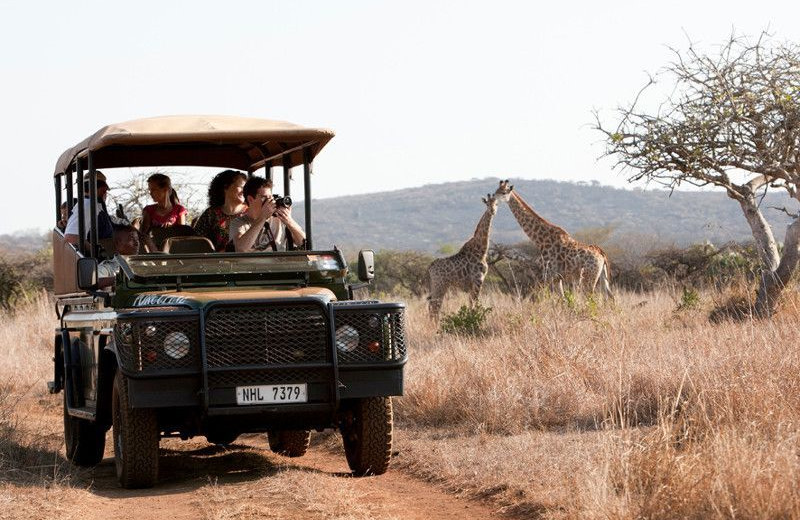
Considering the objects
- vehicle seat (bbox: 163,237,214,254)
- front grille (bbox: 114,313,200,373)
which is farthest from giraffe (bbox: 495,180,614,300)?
front grille (bbox: 114,313,200,373)

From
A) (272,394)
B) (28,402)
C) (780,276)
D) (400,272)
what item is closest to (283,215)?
(272,394)

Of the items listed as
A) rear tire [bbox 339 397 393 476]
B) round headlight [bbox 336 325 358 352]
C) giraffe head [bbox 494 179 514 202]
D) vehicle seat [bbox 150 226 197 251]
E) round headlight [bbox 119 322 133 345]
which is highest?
giraffe head [bbox 494 179 514 202]

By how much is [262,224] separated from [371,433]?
1995 millimetres

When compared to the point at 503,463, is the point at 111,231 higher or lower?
higher

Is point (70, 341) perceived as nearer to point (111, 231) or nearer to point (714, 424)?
point (111, 231)

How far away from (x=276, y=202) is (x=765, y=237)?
24.3 ft

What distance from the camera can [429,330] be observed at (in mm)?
16750

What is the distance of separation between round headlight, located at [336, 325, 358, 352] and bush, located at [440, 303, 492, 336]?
716 cm

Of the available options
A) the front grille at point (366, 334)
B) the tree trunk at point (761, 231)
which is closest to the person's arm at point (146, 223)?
the front grille at point (366, 334)

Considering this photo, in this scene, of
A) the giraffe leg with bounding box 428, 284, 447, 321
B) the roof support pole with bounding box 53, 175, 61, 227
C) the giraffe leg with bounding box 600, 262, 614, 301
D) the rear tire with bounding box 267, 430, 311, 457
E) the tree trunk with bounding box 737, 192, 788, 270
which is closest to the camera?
the rear tire with bounding box 267, 430, 311, 457

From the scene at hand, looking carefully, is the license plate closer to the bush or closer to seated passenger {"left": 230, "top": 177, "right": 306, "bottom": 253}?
seated passenger {"left": 230, "top": 177, "right": 306, "bottom": 253}

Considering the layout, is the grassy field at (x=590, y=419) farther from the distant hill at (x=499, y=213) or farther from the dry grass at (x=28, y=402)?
the distant hill at (x=499, y=213)

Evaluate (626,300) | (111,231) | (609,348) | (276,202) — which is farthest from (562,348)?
(626,300)

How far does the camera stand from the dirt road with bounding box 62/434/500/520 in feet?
22.5
